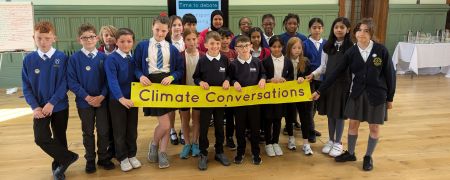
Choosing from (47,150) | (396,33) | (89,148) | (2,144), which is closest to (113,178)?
(89,148)

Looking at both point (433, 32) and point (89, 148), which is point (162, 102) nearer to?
point (89, 148)

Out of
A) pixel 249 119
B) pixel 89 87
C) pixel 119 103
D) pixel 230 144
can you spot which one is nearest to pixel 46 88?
pixel 89 87

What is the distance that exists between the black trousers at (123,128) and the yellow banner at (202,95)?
150 mm

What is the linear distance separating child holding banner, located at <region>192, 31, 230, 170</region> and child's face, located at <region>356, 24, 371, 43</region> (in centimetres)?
102

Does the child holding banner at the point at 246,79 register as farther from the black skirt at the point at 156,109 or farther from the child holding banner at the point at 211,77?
the black skirt at the point at 156,109

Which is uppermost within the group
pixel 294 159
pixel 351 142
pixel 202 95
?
pixel 202 95

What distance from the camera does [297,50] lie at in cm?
306

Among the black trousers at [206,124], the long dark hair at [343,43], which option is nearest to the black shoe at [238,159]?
the black trousers at [206,124]

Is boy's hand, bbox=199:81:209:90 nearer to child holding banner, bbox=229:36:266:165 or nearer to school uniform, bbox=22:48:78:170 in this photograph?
child holding banner, bbox=229:36:266:165

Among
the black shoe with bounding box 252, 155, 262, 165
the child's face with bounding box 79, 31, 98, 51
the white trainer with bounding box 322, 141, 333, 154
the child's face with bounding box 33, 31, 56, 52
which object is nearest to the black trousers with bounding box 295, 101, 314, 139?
the white trainer with bounding box 322, 141, 333, 154

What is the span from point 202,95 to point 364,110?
1.26m

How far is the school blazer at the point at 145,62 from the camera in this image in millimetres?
2695

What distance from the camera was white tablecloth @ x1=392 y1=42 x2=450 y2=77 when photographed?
265 inches

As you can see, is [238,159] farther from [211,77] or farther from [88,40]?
[88,40]
